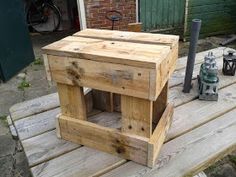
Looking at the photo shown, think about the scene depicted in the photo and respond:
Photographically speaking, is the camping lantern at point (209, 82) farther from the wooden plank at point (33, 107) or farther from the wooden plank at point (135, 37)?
the wooden plank at point (33, 107)

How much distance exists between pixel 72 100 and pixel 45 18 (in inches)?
215

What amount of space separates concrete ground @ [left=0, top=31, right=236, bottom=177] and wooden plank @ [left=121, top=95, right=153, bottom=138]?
82 centimetres

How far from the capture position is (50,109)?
156 centimetres

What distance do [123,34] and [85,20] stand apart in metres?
3.21

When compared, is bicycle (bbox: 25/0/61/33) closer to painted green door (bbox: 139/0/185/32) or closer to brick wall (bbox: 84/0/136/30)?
brick wall (bbox: 84/0/136/30)

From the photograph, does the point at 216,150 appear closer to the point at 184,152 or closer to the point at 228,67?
the point at 184,152

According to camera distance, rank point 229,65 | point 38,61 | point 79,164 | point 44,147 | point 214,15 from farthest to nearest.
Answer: point 214,15, point 38,61, point 229,65, point 44,147, point 79,164

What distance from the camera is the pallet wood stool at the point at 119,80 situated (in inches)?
38.8

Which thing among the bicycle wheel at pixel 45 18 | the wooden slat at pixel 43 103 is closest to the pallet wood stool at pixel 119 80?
the wooden slat at pixel 43 103

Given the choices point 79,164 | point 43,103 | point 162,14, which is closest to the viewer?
point 79,164

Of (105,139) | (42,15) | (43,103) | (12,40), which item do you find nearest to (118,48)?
(105,139)

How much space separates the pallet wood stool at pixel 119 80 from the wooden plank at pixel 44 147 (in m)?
0.05

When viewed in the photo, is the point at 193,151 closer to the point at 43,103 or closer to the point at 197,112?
the point at 197,112

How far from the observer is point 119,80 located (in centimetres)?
102
